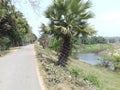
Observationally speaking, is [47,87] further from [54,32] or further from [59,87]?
[54,32]

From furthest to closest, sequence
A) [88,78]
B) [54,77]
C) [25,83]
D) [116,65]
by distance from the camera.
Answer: [116,65] → [88,78] → [54,77] → [25,83]

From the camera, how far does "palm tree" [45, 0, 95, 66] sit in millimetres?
22797

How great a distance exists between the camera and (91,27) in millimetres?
23609

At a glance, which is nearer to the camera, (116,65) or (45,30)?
(45,30)

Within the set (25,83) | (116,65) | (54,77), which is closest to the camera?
(25,83)

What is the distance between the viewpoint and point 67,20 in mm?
23047

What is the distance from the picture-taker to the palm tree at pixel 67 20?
22797 mm

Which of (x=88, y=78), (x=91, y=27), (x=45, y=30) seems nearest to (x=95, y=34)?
(x=91, y=27)

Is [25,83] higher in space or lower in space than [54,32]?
lower

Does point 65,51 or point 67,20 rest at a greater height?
point 67,20

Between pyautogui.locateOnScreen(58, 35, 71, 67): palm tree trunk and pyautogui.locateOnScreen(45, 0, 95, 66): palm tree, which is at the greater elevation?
pyautogui.locateOnScreen(45, 0, 95, 66): palm tree

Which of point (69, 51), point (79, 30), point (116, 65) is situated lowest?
point (116, 65)

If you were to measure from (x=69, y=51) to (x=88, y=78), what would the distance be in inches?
193

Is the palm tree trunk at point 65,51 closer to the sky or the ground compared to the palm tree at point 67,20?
closer to the ground
